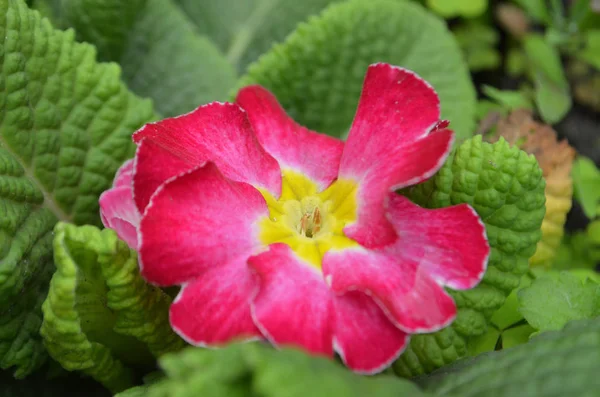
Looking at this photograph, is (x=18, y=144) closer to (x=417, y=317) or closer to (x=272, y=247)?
(x=272, y=247)

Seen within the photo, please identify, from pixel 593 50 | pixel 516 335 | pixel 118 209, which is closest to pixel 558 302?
pixel 516 335

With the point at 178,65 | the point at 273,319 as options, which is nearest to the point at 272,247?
the point at 273,319

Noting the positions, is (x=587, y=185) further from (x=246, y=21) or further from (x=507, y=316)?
(x=246, y=21)

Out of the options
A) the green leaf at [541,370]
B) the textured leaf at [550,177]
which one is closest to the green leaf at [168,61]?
the textured leaf at [550,177]

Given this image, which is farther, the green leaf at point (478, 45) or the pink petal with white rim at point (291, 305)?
the green leaf at point (478, 45)

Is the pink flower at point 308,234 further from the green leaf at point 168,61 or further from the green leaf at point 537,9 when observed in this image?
the green leaf at point 537,9

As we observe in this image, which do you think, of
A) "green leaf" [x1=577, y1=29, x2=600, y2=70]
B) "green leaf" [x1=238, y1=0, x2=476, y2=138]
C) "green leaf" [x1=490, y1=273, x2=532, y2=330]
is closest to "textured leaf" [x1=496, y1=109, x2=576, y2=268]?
"green leaf" [x1=238, y1=0, x2=476, y2=138]

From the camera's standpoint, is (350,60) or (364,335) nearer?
(364,335)
